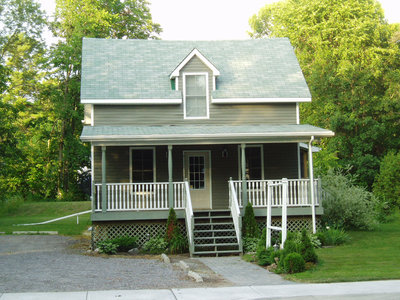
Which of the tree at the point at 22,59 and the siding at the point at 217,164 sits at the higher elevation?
the tree at the point at 22,59

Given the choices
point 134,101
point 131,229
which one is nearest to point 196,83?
point 134,101

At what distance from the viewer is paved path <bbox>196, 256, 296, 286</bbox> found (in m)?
10.4

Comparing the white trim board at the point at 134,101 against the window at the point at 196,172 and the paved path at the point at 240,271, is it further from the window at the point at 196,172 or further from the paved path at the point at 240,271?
the paved path at the point at 240,271

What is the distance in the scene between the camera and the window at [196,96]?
64.0 ft

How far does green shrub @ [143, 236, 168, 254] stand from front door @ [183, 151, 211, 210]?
3.33 meters

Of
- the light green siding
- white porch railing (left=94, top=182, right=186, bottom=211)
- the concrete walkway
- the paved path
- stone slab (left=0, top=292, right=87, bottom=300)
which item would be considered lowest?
the paved path

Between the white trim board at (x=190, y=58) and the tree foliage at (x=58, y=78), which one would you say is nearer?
the white trim board at (x=190, y=58)

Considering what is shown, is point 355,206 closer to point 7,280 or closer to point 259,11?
point 7,280

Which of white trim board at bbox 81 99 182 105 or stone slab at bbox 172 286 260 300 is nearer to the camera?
stone slab at bbox 172 286 260 300

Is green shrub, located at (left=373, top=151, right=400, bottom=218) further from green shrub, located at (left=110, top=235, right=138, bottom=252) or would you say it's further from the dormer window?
green shrub, located at (left=110, top=235, right=138, bottom=252)

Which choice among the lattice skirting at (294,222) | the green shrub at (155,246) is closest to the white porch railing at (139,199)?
the green shrub at (155,246)

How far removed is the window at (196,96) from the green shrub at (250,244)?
18.7 feet

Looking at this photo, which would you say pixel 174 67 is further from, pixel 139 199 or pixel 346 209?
pixel 346 209

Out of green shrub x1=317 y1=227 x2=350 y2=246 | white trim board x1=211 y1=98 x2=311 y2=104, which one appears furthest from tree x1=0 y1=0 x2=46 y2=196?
green shrub x1=317 y1=227 x2=350 y2=246
